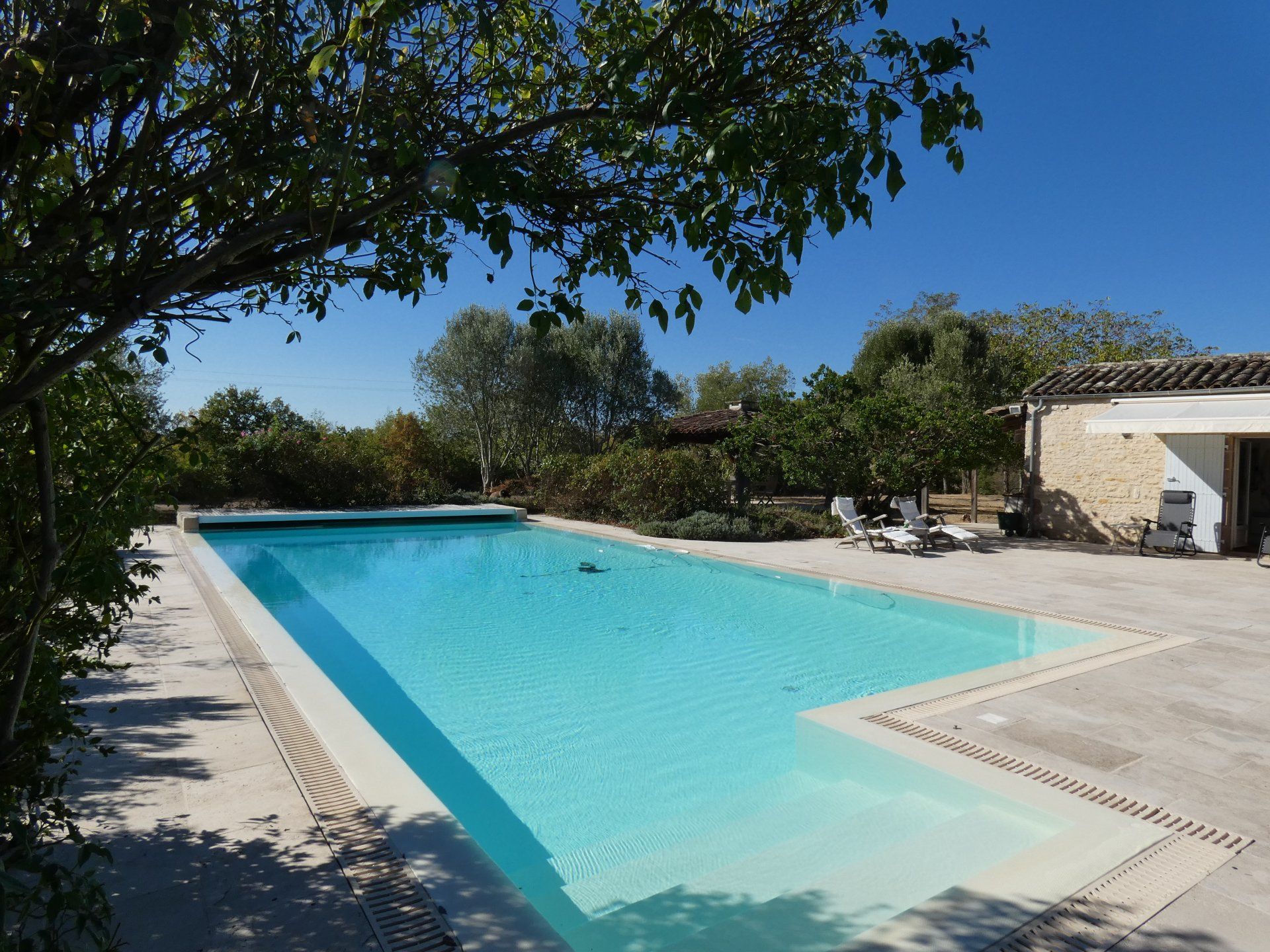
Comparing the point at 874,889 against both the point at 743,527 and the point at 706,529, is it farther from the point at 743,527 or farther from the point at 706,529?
the point at 743,527

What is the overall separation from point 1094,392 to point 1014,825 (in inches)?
599

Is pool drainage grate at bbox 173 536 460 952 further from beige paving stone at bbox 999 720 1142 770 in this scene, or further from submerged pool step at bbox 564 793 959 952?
beige paving stone at bbox 999 720 1142 770

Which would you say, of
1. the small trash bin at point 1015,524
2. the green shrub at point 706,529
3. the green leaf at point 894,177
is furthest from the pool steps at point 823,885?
the small trash bin at point 1015,524

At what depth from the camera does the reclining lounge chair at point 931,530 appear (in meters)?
15.4

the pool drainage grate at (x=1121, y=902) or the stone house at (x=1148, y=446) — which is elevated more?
the stone house at (x=1148, y=446)

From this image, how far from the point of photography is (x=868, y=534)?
50.2 feet

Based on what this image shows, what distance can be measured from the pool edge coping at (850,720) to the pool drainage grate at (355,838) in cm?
6

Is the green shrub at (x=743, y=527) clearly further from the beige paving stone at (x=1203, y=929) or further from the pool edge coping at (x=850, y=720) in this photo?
the beige paving stone at (x=1203, y=929)

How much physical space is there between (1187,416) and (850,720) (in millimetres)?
12777

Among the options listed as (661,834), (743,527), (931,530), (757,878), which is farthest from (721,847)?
(743,527)

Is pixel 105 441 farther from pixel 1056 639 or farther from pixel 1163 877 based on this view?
pixel 1056 639

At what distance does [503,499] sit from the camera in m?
24.4

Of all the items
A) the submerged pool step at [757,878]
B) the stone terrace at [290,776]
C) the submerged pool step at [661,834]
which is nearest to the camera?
the stone terrace at [290,776]

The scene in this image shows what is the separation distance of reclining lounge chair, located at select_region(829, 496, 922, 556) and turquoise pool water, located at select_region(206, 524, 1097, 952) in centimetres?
318
